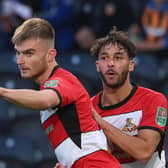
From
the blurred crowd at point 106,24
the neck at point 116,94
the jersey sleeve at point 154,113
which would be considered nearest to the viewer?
the jersey sleeve at point 154,113

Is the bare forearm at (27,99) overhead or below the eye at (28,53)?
below

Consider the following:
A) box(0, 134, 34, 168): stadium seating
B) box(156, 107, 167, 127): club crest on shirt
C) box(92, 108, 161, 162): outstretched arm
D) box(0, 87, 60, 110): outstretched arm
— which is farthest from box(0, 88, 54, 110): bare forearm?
box(0, 134, 34, 168): stadium seating

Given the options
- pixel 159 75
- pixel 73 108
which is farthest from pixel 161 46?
pixel 73 108

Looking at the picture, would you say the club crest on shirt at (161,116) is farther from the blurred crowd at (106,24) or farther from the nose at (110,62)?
the blurred crowd at (106,24)

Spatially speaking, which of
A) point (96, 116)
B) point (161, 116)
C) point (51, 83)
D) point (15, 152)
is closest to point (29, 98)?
point (51, 83)

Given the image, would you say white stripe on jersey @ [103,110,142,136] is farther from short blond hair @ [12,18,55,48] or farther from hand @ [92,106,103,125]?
short blond hair @ [12,18,55,48]

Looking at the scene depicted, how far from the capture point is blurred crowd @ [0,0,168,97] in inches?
278

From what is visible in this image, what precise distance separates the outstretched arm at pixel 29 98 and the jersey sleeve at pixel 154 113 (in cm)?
120

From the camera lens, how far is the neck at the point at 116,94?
482 cm

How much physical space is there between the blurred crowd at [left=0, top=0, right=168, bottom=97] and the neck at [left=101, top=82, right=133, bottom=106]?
2113 mm

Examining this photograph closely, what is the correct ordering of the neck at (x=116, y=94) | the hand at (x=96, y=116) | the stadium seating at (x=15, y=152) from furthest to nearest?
1. the stadium seating at (x=15, y=152)
2. the neck at (x=116, y=94)
3. the hand at (x=96, y=116)

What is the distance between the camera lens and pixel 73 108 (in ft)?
12.5

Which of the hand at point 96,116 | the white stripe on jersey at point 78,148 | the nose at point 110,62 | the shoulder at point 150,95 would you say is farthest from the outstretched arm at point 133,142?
the white stripe on jersey at point 78,148

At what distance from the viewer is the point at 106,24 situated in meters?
7.66
